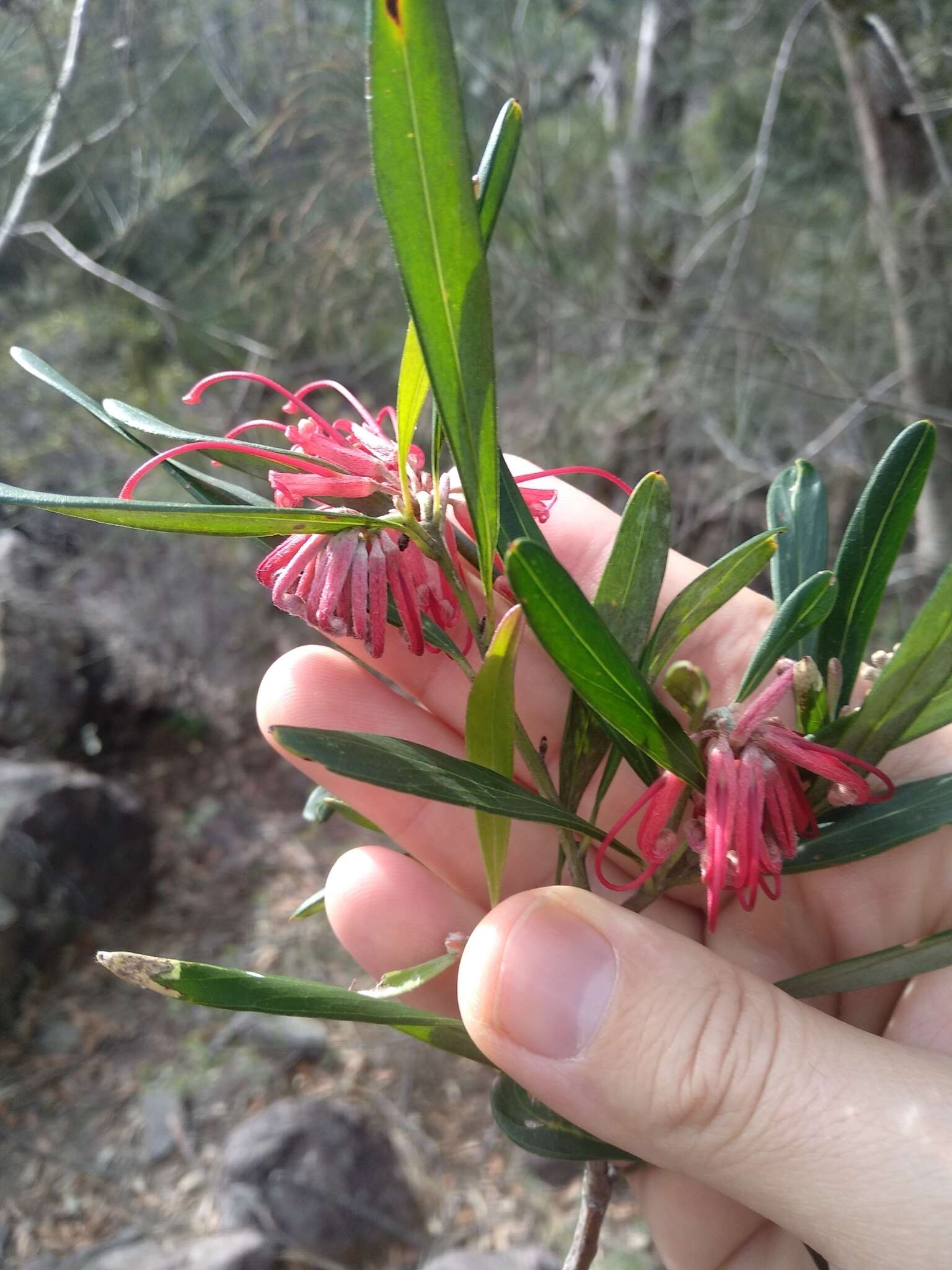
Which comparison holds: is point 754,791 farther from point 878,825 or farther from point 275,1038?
point 275,1038

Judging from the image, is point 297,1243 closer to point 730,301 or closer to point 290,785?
point 290,785

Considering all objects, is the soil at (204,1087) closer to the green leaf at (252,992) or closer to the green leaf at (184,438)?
the green leaf at (252,992)

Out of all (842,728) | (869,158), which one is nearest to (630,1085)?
(842,728)

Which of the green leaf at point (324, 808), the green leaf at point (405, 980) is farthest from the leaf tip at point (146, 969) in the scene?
the green leaf at point (324, 808)

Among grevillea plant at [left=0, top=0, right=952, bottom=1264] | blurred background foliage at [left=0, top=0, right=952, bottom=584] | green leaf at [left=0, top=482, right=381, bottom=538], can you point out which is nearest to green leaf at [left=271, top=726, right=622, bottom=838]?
grevillea plant at [left=0, top=0, right=952, bottom=1264]

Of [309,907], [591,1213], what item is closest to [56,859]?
[309,907]

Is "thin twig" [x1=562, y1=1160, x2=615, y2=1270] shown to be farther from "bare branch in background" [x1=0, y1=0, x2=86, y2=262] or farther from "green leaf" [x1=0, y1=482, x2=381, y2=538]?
"bare branch in background" [x1=0, y1=0, x2=86, y2=262]
